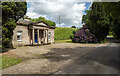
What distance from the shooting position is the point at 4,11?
26.9 feet

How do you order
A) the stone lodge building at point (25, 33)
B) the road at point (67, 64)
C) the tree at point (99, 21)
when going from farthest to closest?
1. the tree at point (99, 21)
2. the stone lodge building at point (25, 33)
3. the road at point (67, 64)

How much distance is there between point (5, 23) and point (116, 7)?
10.9 meters

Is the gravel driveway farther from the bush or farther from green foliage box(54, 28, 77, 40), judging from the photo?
green foliage box(54, 28, 77, 40)

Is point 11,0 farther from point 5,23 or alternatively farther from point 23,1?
point 5,23

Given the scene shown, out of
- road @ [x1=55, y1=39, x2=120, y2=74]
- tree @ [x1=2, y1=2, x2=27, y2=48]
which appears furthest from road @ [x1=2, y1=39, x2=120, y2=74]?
tree @ [x1=2, y1=2, x2=27, y2=48]

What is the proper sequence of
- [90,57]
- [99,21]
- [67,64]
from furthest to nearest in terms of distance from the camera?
[99,21]
[90,57]
[67,64]

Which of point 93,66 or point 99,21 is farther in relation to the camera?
point 99,21

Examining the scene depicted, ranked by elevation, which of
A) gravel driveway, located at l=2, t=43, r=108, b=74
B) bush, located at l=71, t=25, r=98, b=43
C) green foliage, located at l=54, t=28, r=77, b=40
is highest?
green foliage, located at l=54, t=28, r=77, b=40

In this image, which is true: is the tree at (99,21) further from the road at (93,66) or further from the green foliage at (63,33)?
the green foliage at (63,33)

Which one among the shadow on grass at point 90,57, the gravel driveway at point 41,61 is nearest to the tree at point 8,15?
the gravel driveway at point 41,61

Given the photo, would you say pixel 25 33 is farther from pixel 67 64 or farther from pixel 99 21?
pixel 99 21

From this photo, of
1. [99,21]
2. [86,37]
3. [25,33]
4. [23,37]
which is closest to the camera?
[23,37]

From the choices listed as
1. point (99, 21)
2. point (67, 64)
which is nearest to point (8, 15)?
point (67, 64)

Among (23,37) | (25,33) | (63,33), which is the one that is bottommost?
(23,37)
